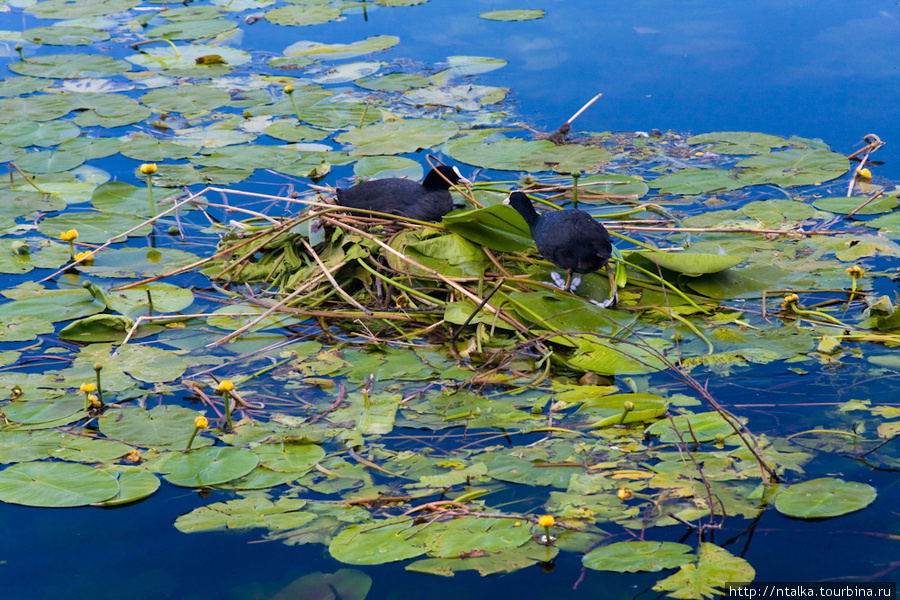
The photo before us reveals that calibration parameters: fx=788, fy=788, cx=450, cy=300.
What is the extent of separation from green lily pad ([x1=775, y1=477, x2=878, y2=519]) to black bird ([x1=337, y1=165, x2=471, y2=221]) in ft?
6.43

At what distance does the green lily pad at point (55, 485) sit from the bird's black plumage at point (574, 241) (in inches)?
70.2

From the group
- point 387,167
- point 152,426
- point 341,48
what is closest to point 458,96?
point 387,167

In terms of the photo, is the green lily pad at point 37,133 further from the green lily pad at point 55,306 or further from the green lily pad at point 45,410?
the green lily pad at point 45,410

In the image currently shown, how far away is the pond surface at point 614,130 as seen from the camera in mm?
2082

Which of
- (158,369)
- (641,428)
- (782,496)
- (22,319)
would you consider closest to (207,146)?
(22,319)

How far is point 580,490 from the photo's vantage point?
224 cm

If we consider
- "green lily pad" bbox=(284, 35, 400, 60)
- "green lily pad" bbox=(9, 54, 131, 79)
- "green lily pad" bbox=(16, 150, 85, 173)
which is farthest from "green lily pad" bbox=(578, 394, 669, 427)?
"green lily pad" bbox=(9, 54, 131, 79)

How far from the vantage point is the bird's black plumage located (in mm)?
3055

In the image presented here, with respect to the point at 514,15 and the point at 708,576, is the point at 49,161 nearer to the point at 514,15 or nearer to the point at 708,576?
the point at 514,15

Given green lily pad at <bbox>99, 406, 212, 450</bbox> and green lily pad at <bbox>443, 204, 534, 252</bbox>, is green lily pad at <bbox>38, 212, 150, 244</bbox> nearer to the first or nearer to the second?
green lily pad at <bbox>99, 406, 212, 450</bbox>

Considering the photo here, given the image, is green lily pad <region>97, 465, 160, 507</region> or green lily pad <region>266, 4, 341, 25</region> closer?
green lily pad <region>97, 465, 160, 507</region>

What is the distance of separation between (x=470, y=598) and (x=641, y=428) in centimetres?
82

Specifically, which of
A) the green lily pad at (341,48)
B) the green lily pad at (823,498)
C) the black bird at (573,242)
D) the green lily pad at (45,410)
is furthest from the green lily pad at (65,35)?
the green lily pad at (823,498)

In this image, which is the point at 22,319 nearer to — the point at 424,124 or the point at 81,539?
the point at 81,539
